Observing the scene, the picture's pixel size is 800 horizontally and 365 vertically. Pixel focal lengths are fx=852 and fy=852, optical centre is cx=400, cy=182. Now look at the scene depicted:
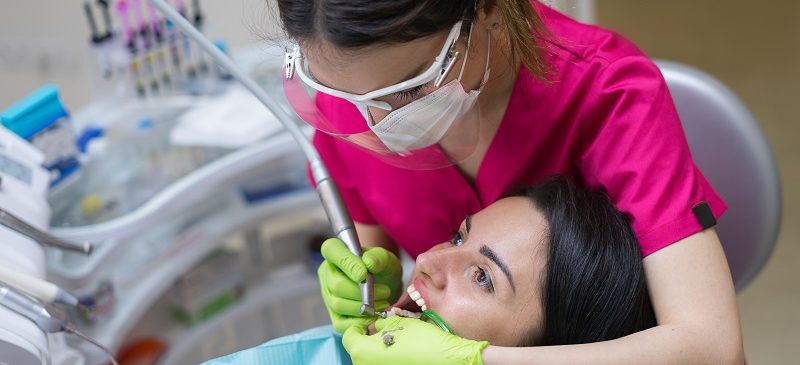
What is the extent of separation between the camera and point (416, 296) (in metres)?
1.21

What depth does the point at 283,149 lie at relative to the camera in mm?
1707

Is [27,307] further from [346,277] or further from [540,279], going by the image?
[540,279]

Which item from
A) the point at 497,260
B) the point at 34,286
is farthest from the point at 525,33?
the point at 34,286

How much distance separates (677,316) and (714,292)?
2.2 inches

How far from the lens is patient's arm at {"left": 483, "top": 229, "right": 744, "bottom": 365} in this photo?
1.01 metres

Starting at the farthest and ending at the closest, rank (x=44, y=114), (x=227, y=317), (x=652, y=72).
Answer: (x=227, y=317) < (x=44, y=114) < (x=652, y=72)

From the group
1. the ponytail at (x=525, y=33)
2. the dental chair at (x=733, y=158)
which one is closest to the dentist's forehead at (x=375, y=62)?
the ponytail at (x=525, y=33)

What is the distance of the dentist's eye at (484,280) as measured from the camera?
1160 millimetres

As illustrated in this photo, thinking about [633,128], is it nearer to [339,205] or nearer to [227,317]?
[339,205]

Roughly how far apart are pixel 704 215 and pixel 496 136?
32cm

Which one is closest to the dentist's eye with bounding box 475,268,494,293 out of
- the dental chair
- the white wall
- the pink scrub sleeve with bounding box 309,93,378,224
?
the pink scrub sleeve with bounding box 309,93,378,224

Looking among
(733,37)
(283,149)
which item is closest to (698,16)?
(733,37)

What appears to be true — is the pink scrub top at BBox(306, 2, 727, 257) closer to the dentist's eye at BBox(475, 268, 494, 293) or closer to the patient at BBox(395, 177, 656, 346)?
the patient at BBox(395, 177, 656, 346)

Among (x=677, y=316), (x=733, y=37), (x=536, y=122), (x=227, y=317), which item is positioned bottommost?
(x=227, y=317)
